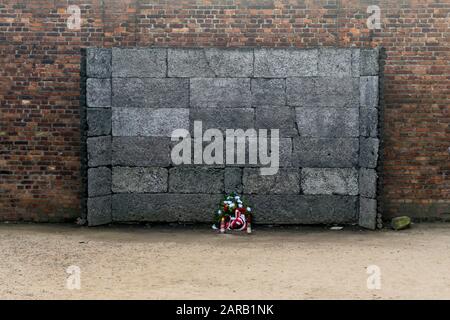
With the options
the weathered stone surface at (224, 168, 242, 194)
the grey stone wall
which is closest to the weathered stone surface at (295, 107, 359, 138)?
the grey stone wall

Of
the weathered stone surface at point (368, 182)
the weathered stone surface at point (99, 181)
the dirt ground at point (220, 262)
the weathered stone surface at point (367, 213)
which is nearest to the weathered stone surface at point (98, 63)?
the weathered stone surface at point (99, 181)

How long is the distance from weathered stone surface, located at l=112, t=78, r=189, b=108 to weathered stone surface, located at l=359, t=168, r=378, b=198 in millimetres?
2783

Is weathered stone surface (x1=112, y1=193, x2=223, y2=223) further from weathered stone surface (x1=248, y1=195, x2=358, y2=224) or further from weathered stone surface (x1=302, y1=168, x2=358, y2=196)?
weathered stone surface (x1=302, y1=168, x2=358, y2=196)

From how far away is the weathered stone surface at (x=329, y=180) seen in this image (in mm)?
10273

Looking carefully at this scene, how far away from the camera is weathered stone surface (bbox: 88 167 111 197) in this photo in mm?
10180

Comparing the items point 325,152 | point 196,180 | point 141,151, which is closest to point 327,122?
point 325,152

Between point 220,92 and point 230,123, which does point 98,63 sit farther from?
point 230,123

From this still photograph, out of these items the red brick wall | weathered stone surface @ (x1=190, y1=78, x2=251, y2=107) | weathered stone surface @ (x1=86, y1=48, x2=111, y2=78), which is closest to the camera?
weathered stone surface @ (x1=86, y1=48, x2=111, y2=78)

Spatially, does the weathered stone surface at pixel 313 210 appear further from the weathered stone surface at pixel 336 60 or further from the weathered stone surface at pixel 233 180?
the weathered stone surface at pixel 336 60

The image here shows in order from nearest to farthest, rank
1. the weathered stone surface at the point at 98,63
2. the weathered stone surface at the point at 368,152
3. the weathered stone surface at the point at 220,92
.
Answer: the weathered stone surface at the point at 368,152 → the weathered stone surface at the point at 98,63 → the weathered stone surface at the point at 220,92

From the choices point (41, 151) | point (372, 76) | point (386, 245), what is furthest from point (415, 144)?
point (41, 151)

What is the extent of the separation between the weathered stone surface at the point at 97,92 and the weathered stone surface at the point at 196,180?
4.69 feet

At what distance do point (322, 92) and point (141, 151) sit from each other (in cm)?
282

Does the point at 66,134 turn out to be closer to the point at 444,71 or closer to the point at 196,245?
the point at 196,245
